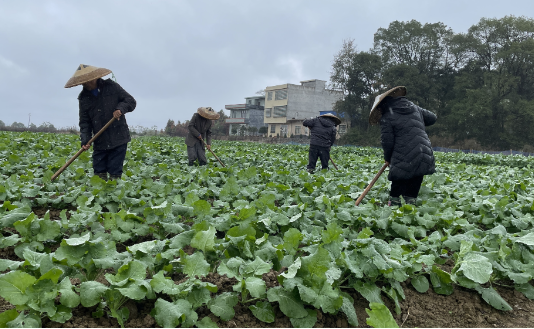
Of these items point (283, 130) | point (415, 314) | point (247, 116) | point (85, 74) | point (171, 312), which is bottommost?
point (415, 314)

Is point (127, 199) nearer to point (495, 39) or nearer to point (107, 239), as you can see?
point (107, 239)

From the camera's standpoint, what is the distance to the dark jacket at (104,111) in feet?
18.5

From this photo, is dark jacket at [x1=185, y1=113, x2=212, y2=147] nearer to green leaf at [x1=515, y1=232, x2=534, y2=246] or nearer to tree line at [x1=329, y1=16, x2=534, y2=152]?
green leaf at [x1=515, y1=232, x2=534, y2=246]

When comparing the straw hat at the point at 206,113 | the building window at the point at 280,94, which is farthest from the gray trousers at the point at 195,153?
the building window at the point at 280,94

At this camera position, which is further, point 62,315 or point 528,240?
point 528,240

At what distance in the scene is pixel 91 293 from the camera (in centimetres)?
186

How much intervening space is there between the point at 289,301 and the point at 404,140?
3.31 meters

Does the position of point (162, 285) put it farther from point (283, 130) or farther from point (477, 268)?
point (283, 130)

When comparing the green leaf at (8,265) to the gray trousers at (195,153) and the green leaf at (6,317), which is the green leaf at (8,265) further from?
the gray trousers at (195,153)

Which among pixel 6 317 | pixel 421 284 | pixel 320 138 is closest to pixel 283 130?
pixel 320 138

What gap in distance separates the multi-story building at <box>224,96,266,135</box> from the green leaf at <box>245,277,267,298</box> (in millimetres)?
64854

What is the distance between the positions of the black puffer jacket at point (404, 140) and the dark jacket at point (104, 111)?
12.4 feet

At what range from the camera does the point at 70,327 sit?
71.4 inches

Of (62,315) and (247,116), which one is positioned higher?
(247,116)
